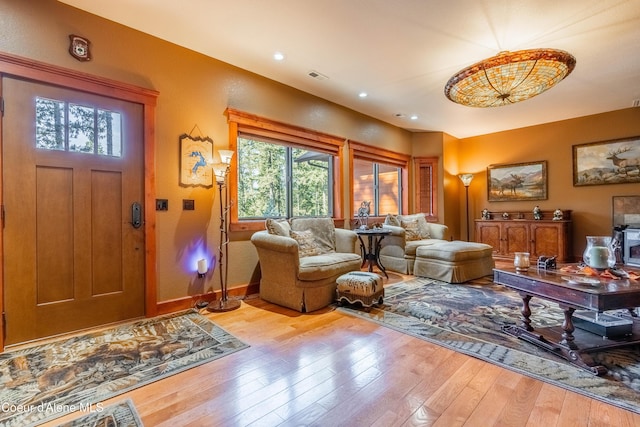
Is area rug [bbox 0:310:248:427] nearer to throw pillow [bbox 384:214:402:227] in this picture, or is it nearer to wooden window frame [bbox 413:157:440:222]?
throw pillow [bbox 384:214:402:227]

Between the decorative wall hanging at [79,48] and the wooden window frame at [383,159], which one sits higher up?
the decorative wall hanging at [79,48]

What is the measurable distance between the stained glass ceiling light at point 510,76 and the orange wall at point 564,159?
3319 millimetres

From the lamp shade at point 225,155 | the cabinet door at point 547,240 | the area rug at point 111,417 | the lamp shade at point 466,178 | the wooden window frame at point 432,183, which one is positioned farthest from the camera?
the lamp shade at point 466,178

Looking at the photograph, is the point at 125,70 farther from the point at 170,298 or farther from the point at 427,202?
the point at 427,202

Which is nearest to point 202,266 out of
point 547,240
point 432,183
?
point 432,183

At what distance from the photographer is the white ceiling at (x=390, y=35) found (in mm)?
2492

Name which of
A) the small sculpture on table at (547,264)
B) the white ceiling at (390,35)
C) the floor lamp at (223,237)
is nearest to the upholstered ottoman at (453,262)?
the small sculpture on table at (547,264)

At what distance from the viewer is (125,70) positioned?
9.08 ft

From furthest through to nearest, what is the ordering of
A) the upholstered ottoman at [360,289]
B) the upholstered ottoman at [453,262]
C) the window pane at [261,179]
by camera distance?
the upholstered ottoman at [453,262], the window pane at [261,179], the upholstered ottoman at [360,289]

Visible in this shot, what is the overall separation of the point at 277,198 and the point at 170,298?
188 centimetres

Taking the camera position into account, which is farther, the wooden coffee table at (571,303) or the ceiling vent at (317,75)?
the ceiling vent at (317,75)

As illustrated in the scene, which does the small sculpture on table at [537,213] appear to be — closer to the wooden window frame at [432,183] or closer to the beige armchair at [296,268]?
the wooden window frame at [432,183]

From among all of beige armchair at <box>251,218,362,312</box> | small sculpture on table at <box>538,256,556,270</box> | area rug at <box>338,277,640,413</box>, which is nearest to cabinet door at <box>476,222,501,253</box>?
area rug at <box>338,277,640,413</box>

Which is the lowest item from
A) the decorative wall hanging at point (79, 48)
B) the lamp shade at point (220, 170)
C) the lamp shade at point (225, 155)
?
the lamp shade at point (220, 170)
